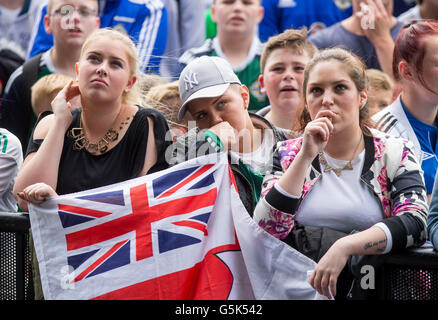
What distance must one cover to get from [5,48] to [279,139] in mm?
3230

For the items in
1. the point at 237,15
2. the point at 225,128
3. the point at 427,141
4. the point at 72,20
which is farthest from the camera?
the point at 237,15

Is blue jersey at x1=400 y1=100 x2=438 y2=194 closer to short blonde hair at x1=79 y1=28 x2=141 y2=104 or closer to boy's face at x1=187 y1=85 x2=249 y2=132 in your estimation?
boy's face at x1=187 y1=85 x2=249 y2=132

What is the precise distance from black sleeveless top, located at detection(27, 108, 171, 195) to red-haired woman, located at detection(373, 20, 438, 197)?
126cm

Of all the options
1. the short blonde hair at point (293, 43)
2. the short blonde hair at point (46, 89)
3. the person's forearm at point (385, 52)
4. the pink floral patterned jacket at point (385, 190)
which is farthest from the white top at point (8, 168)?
the person's forearm at point (385, 52)

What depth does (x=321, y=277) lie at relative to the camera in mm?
2639

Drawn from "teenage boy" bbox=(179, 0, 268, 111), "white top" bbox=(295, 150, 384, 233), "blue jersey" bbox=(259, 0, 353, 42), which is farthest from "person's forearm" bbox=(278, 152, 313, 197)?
"blue jersey" bbox=(259, 0, 353, 42)

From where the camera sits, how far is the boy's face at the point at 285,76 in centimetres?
438

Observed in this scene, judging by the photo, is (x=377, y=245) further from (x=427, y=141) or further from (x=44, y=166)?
(x=44, y=166)

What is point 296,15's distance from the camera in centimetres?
591

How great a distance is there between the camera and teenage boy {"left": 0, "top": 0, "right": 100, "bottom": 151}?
16.3 feet

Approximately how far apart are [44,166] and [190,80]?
0.86m

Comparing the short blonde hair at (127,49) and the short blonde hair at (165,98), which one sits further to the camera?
the short blonde hair at (165,98)

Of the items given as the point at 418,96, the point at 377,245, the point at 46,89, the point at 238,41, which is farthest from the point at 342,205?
the point at 238,41

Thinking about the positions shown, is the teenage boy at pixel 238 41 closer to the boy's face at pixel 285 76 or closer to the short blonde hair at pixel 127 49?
the boy's face at pixel 285 76
